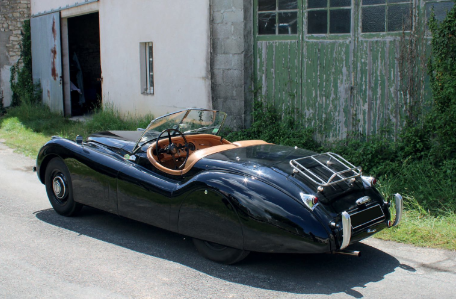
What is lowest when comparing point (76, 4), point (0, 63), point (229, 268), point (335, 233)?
point (229, 268)

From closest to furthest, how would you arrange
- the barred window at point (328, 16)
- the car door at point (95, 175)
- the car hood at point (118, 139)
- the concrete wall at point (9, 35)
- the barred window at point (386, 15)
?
the car door at point (95, 175), the car hood at point (118, 139), the barred window at point (386, 15), the barred window at point (328, 16), the concrete wall at point (9, 35)

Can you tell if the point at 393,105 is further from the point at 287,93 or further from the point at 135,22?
the point at 135,22

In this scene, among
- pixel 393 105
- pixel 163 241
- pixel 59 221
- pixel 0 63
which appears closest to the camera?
pixel 163 241

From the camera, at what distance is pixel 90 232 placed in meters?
5.58

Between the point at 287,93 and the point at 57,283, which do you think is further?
the point at 287,93

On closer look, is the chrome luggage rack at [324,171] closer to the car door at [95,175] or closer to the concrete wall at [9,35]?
the car door at [95,175]

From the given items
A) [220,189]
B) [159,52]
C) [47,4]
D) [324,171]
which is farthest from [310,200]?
[47,4]

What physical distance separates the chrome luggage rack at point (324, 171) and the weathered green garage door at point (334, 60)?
2860 millimetres

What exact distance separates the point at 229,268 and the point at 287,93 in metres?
4.74

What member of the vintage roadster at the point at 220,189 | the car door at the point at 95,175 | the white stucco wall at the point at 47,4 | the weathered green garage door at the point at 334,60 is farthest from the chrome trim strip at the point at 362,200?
the white stucco wall at the point at 47,4

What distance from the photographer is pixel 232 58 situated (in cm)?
934

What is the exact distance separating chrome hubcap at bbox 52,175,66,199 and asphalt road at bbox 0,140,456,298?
0.40 metres

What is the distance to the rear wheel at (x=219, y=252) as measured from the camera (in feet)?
14.9

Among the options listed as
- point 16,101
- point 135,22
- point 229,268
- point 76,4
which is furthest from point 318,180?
point 16,101
